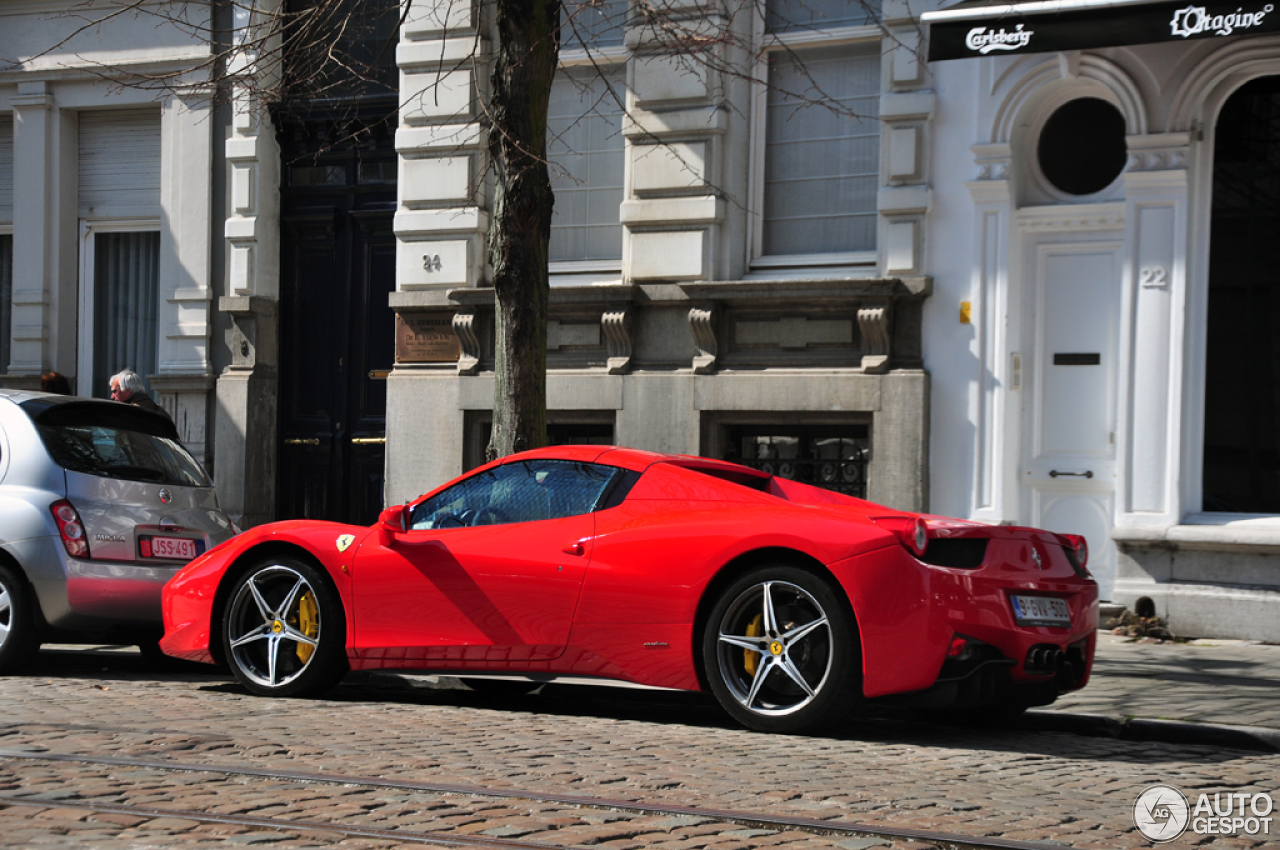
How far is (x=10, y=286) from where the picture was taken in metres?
16.5

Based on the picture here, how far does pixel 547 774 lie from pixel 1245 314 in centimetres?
787

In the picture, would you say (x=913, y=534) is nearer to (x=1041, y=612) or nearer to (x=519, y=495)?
(x=1041, y=612)

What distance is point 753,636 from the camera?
609 cm

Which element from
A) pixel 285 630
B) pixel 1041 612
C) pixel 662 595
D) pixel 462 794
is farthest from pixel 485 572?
pixel 1041 612

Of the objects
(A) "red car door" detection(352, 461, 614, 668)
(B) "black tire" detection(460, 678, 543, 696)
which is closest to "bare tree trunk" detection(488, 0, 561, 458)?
(B) "black tire" detection(460, 678, 543, 696)

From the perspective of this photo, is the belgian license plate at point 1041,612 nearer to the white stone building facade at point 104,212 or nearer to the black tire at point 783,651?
the black tire at point 783,651

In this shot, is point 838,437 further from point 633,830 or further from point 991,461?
point 633,830

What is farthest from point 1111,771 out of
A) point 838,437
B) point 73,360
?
point 73,360

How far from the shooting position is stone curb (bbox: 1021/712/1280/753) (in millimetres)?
6305

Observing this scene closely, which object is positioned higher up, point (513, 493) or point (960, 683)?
point (513, 493)

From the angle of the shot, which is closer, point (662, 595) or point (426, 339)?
point (662, 595)

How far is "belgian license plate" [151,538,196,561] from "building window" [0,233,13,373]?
9162mm

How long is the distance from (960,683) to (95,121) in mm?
13515

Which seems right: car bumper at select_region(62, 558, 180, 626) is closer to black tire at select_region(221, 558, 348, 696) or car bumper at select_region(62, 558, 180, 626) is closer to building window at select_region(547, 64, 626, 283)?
black tire at select_region(221, 558, 348, 696)
